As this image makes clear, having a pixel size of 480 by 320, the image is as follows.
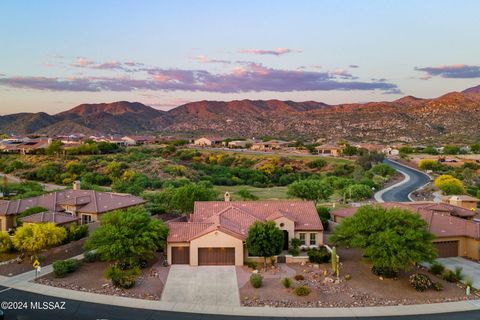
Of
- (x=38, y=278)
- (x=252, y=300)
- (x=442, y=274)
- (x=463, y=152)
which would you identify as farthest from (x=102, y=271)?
(x=463, y=152)

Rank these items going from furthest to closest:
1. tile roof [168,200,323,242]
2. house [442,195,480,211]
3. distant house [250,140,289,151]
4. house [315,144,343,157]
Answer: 1. distant house [250,140,289,151]
2. house [315,144,343,157]
3. house [442,195,480,211]
4. tile roof [168,200,323,242]

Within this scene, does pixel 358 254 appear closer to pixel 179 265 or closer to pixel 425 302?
pixel 425 302

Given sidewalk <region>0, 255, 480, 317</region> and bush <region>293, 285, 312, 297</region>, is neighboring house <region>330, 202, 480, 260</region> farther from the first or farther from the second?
bush <region>293, 285, 312, 297</region>

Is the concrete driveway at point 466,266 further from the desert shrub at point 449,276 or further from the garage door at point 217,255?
the garage door at point 217,255

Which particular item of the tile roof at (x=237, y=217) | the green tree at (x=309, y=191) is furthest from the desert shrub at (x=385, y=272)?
the green tree at (x=309, y=191)

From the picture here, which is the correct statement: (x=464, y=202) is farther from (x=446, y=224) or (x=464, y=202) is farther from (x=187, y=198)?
(x=187, y=198)

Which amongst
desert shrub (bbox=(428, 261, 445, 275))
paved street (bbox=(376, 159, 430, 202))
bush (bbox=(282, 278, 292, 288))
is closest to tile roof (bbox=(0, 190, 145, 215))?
bush (bbox=(282, 278, 292, 288))

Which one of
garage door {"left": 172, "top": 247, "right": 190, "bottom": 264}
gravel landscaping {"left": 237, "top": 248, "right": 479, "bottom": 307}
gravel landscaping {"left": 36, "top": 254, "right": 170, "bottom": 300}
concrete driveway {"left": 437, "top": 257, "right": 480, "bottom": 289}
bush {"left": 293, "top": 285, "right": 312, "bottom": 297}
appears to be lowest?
concrete driveway {"left": 437, "top": 257, "right": 480, "bottom": 289}
